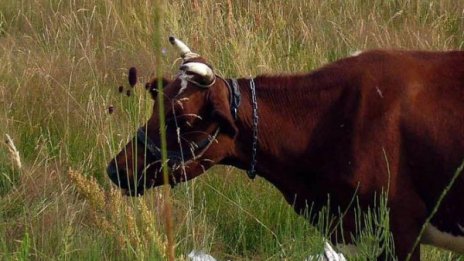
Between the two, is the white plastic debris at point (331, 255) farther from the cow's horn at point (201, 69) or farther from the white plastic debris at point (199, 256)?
the cow's horn at point (201, 69)

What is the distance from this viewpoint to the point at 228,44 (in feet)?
23.9

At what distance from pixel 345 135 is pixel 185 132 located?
2.19ft

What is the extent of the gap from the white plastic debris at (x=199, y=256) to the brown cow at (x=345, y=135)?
36 cm

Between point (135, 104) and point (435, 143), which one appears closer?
point (435, 143)

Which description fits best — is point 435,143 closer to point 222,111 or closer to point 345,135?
point 345,135

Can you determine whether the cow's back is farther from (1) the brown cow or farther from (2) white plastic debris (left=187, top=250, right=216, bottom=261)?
(2) white plastic debris (left=187, top=250, right=216, bottom=261)

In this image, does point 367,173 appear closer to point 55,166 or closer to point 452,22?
point 55,166

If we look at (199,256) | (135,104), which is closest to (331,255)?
(199,256)

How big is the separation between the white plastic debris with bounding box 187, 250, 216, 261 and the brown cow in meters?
0.36

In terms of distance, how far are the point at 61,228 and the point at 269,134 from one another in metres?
1.08

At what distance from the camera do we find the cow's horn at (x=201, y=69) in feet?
14.5

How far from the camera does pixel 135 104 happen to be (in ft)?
21.3

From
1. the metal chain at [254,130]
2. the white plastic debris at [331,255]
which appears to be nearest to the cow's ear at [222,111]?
the metal chain at [254,130]

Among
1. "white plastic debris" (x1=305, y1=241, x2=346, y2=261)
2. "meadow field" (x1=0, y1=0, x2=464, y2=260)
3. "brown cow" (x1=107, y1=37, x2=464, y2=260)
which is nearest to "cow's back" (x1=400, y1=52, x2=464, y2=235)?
"brown cow" (x1=107, y1=37, x2=464, y2=260)
